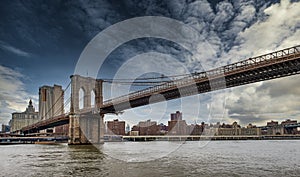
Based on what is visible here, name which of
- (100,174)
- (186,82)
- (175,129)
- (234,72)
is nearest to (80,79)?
(186,82)

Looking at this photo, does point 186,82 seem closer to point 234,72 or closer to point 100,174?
point 234,72

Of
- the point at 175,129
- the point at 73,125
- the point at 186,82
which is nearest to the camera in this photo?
the point at 186,82

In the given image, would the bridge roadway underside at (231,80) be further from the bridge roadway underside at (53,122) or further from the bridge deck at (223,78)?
the bridge roadway underside at (53,122)

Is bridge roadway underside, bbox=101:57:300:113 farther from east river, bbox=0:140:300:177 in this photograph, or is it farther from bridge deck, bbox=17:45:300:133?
east river, bbox=0:140:300:177

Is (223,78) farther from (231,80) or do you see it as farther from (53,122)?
(53,122)

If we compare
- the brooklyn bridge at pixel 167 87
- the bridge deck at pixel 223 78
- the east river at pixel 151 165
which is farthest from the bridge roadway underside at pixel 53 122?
the east river at pixel 151 165

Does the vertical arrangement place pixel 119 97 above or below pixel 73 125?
above

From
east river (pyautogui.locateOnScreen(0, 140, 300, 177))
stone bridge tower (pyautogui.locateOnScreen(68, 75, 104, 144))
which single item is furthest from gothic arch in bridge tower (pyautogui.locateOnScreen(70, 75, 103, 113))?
east river (pyautogui.locateOnScreen(0, 140, 300, 177))

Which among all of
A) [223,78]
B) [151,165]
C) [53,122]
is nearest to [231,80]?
[223,78]

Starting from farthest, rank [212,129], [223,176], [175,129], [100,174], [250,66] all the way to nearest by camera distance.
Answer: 1. [212,129]
2. [175,129]
3. [250,66]
4. [100,174]
5. [223,176]
